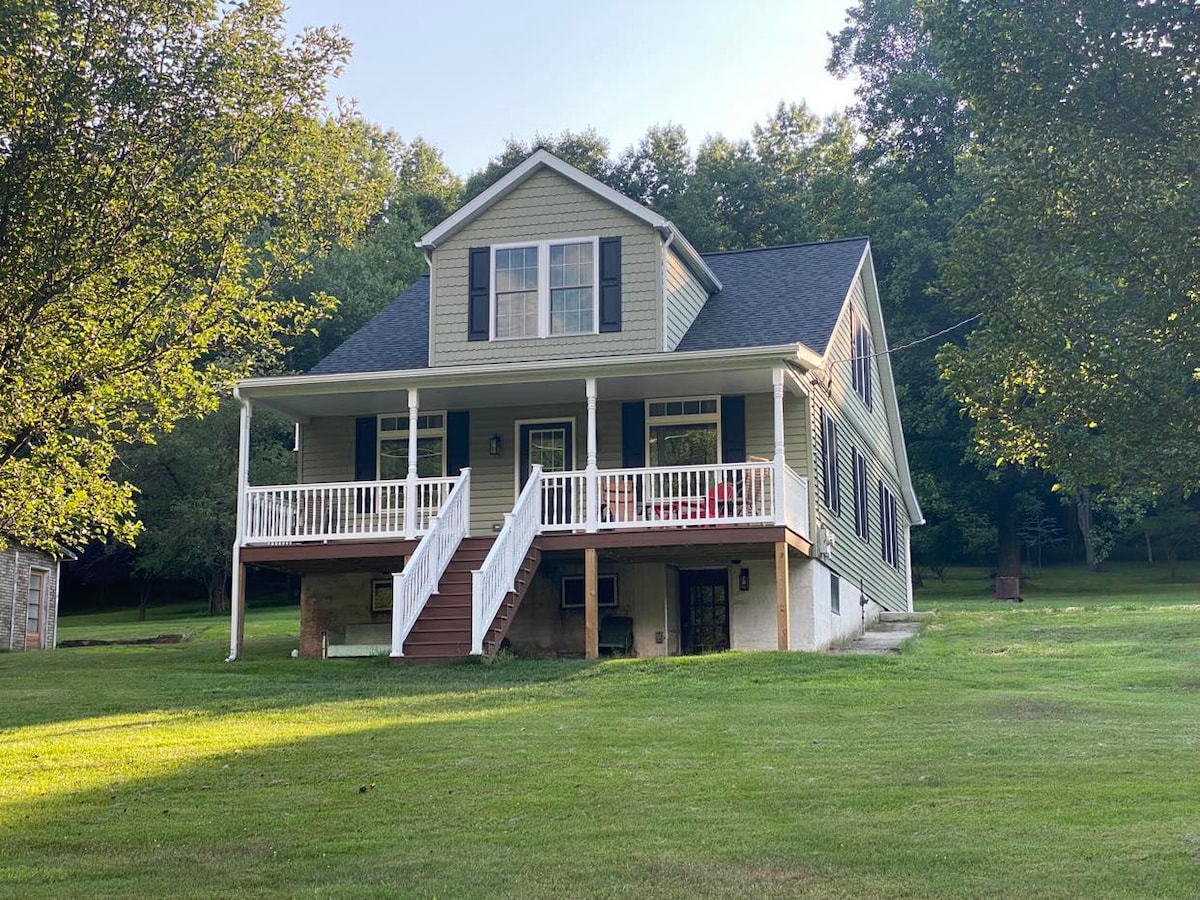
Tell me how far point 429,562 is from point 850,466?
360 inches

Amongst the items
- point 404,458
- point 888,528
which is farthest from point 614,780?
point 888,528

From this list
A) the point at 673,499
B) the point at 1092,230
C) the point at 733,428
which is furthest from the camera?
the point at 733,428

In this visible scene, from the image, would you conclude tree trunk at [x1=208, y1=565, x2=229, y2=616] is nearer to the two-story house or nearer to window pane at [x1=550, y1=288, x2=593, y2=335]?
the two-story house

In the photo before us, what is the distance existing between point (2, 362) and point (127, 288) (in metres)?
1.60

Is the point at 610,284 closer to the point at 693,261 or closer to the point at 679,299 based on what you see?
the point at 679,299

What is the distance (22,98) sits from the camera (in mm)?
14148

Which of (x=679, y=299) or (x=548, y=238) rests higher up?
(x=548, y=238)

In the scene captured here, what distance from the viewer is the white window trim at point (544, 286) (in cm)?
2083

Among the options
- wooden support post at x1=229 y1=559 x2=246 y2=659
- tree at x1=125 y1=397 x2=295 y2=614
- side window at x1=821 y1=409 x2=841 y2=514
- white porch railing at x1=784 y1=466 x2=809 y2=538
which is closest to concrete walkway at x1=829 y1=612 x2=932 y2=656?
white porch railing at x1=784 y1=466 x2=809 y2=538

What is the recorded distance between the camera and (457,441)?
2167 cm

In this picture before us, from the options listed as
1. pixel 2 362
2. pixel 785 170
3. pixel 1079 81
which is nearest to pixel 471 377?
pixel 2 362

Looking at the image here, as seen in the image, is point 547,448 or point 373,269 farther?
point 373,269

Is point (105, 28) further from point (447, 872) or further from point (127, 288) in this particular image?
point (447, 872)

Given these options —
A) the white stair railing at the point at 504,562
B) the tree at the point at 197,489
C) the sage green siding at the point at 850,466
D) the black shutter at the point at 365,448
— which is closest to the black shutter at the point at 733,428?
the sage green siding at the point at 850,466
